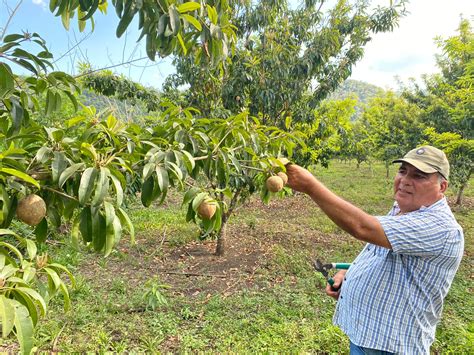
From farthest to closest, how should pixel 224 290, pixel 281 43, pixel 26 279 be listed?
pixel 281 43 → pixel 224 290 → pixel 26 279

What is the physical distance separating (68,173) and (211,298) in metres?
2.89

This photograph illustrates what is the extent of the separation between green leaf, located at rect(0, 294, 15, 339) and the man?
1.17 m

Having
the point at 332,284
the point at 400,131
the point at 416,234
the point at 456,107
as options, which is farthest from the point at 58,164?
the point at 400,131

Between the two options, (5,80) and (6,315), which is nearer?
(6,315)

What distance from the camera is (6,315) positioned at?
670 millimetres

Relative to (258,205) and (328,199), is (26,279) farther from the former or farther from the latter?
(258,205)

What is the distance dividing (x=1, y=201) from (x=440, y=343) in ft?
10.9

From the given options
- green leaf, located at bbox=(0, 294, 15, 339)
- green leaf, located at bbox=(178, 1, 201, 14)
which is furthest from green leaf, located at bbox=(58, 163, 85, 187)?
green leaf, located at bbox=(178, 1, 201, 14)

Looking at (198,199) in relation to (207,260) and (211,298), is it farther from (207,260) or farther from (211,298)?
(207,260)

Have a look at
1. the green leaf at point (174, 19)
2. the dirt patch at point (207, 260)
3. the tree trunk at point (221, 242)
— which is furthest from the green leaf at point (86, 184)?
the tree trunk at point (221, 242)

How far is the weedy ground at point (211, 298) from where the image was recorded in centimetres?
277

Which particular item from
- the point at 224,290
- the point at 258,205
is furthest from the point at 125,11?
the point at 258,205

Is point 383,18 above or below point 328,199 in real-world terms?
above

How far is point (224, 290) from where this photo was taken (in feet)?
12.4
